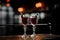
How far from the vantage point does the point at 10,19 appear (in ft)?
15.5

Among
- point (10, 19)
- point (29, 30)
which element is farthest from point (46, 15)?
point (10, 19)

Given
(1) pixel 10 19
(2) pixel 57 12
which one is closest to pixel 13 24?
(1) pixel 10 19

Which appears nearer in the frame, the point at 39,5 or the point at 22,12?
the point at 22,12

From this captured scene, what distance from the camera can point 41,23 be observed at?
4.59 metres

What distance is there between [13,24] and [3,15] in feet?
1.18

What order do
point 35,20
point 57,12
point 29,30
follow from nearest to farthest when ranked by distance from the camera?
point 35,20
point 29,30
point 57,12

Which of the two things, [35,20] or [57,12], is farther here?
[57,12]

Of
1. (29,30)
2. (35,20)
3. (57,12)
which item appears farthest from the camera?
(57,12)

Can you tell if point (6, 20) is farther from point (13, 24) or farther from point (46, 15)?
point (46, 15)

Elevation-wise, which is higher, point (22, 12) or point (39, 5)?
point (39, 5)

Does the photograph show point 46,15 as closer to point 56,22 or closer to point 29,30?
point 56,22

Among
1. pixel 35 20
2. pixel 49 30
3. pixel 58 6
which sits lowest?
pixel 49 30

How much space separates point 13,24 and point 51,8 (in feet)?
3.52

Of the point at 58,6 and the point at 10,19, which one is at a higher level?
the point at 58,6
